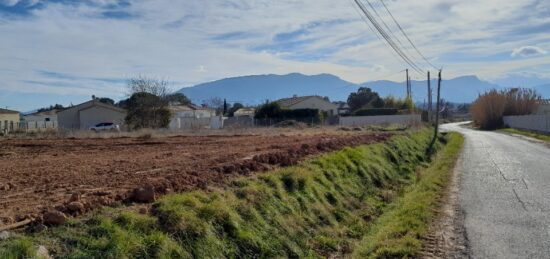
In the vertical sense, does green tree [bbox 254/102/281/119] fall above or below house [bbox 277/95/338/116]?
below

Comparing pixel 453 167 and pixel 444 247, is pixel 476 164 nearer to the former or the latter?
pixel 453 167

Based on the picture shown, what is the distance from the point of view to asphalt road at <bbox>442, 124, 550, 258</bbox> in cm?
803

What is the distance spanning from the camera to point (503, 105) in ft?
238

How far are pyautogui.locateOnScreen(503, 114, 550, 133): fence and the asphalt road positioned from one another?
31.0 meters

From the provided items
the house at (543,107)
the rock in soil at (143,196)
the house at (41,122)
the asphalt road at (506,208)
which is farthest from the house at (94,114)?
the rock in soil at (143,196)

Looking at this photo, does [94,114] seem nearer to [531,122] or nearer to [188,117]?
[188,117]

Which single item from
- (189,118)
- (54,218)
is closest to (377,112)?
(189,118)

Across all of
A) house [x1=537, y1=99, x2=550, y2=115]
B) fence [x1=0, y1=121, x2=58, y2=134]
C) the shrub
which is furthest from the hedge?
fence [x1=0, y1=121, x2=58, y2=134]

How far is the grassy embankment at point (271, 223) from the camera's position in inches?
226

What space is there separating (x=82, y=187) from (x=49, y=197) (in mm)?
1018

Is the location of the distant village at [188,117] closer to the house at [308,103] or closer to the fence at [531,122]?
the house at [308,103]

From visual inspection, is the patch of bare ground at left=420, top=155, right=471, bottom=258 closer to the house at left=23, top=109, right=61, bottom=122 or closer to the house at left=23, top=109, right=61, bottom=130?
the house at left=23, top=109, right=61, bottom=130

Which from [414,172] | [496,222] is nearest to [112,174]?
[496,222]

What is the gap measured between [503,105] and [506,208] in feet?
219
